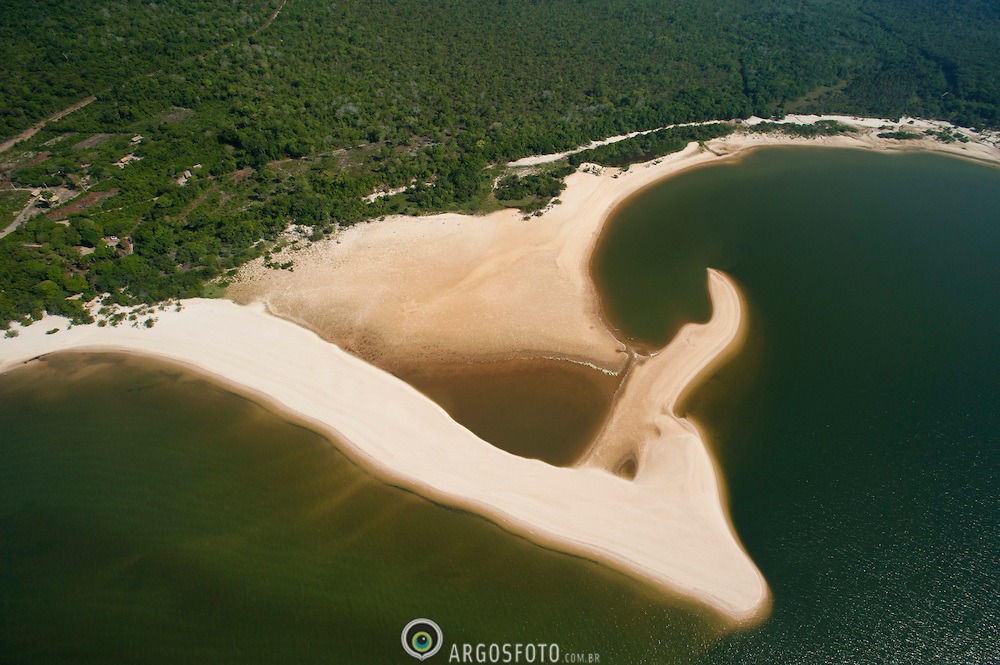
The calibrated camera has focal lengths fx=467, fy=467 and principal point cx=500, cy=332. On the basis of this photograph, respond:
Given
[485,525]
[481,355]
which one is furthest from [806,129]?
[485,525]

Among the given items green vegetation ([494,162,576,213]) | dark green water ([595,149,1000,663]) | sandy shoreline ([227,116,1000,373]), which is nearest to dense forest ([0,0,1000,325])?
green vegetation ([494,162,576,213])

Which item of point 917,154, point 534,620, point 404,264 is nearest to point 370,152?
point 404,264

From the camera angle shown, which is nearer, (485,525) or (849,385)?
(485,525)

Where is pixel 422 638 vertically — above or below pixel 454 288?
below

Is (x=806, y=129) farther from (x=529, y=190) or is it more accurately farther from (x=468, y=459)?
(x=468, y=459)

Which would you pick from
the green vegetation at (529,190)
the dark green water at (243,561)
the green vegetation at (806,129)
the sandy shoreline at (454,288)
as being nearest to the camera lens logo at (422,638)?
the dark green water at (243,561)

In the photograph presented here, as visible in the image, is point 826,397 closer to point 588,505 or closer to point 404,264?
point 588,505
